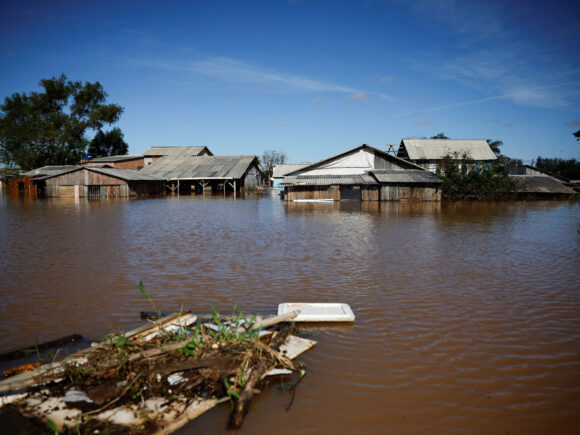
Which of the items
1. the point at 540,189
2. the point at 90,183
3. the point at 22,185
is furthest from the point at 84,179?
the point at 540,189

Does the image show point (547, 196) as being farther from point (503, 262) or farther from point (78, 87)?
point (78, 87)

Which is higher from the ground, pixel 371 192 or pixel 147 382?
pixel 371 192

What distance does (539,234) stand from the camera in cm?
1356

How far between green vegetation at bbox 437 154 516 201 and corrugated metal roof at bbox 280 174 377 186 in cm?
614

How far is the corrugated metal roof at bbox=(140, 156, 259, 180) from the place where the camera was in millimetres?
41062

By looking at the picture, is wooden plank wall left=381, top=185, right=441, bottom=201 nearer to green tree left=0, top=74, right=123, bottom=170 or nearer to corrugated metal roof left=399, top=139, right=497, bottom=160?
corrugated metal roof left=399, top=139, right=497, bottom=160

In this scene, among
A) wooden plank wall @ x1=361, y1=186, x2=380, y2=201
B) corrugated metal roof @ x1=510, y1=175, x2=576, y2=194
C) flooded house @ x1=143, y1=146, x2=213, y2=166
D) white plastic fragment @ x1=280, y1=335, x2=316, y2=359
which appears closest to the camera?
white plastic fragment @ x1=280, y1=335, x2=316, y2=359

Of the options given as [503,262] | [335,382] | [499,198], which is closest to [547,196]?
[499,198]

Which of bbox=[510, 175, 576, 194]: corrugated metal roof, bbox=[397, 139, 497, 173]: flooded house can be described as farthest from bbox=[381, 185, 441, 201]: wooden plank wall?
bbox=[397, 139, 497, 173]: flooded house

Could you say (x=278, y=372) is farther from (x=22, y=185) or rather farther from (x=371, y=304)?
(x=22, y=185)

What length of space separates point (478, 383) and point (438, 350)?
0.75 metres

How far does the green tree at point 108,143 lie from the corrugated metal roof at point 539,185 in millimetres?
59374

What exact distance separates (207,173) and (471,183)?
25.8m

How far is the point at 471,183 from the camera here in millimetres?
29844
